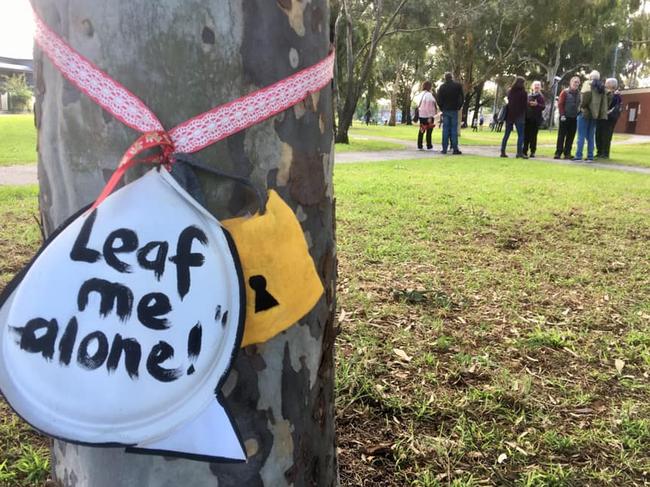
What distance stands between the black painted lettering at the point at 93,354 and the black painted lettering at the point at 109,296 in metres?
0.04

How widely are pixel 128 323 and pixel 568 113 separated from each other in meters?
12.9

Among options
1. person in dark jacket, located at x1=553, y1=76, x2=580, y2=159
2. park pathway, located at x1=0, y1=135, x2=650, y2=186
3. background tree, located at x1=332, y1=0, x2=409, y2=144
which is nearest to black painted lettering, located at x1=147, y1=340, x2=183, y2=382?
park pathway, located at x1=0, y1=135, x2=650, y2=186

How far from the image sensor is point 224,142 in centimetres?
104

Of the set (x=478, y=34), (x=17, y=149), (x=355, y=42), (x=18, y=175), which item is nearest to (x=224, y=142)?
(x=18, y=175)

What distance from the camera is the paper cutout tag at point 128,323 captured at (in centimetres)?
92

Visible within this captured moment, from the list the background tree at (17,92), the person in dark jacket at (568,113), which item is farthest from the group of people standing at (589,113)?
the background tree at (17,92)

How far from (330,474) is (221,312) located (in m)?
0.77

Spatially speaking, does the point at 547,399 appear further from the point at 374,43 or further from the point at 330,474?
the point at 374,43

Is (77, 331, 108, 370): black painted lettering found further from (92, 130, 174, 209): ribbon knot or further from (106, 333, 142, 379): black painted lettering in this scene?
(92, 130, 174, 209): ribbon knot

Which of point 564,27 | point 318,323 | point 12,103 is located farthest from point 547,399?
point 12,103

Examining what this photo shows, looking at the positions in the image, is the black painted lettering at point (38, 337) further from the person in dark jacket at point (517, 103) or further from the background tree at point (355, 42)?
the background tree at point (355, 42)

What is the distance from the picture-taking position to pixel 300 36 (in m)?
1.09

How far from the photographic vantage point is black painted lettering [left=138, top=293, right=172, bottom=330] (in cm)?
→ 96

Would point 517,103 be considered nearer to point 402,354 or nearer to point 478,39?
point 402,354
